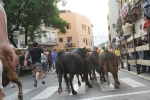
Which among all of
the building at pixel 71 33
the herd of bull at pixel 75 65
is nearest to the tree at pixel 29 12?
the herd of bull at pixel 75 65

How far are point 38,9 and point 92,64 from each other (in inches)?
618

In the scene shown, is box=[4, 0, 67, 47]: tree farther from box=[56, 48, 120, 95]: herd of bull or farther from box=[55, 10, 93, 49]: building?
box=[55, 10, 93, 49]: building

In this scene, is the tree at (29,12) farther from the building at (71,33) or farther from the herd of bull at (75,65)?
the building at (71,33)

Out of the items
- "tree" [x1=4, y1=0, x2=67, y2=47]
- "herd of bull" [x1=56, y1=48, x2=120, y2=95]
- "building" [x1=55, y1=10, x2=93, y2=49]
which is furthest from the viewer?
"building" [x1=55, y1=10, x2=93, y2=49]

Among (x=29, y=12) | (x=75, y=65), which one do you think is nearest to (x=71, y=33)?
(x=29, y=12)

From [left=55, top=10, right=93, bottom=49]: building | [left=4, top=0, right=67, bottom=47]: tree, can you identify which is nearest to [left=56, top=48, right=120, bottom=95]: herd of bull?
[left=4, top=0, right=67, bottom=47]: tree

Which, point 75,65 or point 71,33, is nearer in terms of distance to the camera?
point 75,65

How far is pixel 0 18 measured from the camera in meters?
2.27

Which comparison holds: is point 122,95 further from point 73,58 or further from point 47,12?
point 47,12

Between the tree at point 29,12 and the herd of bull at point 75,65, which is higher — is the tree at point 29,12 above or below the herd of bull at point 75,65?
above

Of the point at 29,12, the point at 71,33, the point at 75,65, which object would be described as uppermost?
the point at 71,33

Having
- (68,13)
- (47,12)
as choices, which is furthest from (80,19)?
(47,12)

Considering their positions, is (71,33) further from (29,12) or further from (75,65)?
(75,65)

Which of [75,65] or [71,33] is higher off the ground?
[71,33]
